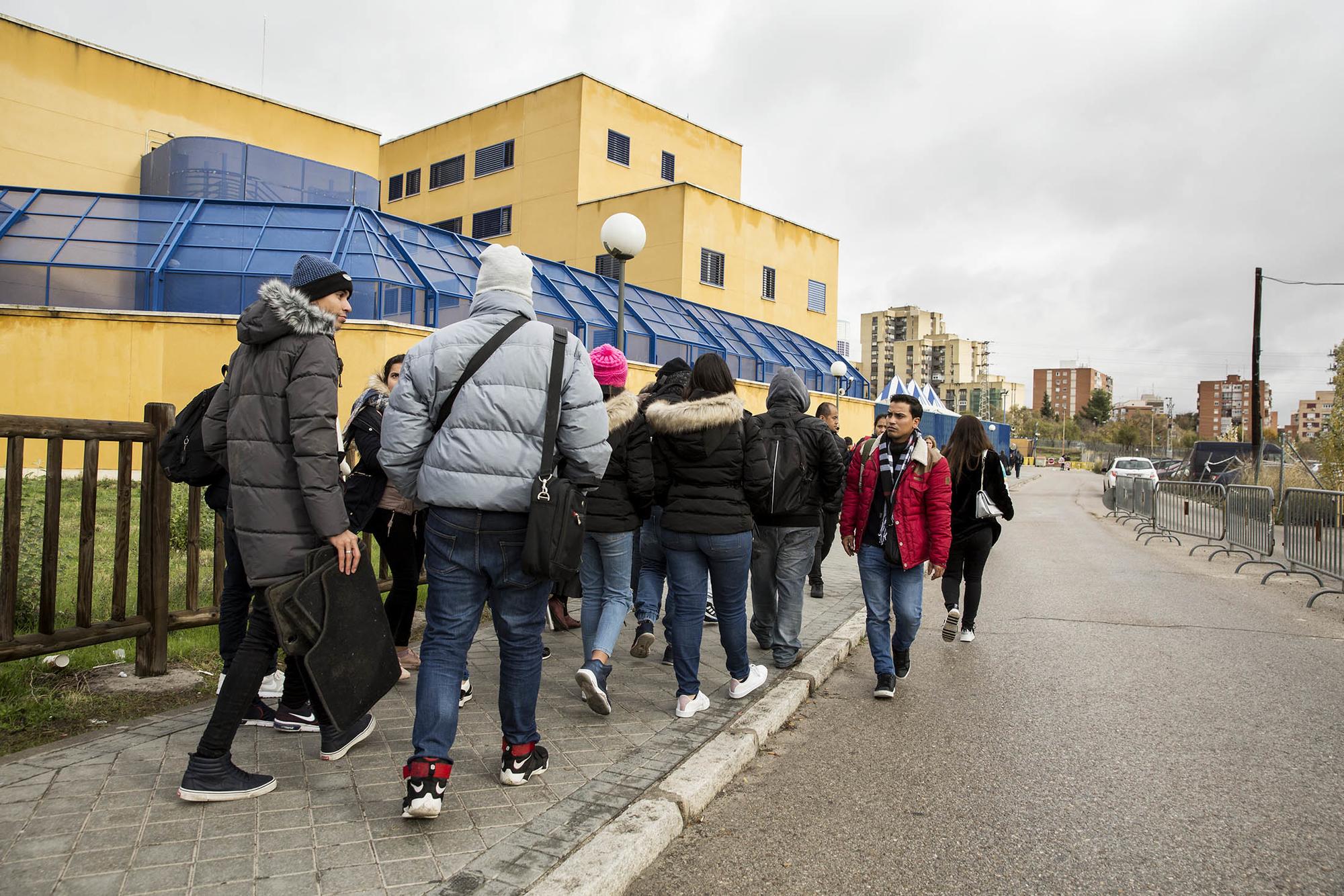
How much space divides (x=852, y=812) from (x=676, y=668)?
1.35 meters

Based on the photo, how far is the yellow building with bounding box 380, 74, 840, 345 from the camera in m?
34.0

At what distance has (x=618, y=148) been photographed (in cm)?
3656

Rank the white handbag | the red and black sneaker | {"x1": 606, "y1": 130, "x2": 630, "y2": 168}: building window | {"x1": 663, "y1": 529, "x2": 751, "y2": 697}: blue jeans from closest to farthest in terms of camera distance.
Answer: the red and black sneaker
{"x1": 663, "y1": 529, "x2": 751, "y2": 697}: blue jeans
the white handbag
{"x1": 606, "y1": 130, "x2": 630, "y2": 168}: building window

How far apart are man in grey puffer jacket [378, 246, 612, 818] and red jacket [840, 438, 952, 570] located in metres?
2.77

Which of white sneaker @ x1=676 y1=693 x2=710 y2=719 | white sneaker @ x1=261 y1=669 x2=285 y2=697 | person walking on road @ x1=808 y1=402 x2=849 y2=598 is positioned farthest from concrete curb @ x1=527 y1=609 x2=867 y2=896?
person walking on road @ x1=808 y1=402 x2=849 y2=598

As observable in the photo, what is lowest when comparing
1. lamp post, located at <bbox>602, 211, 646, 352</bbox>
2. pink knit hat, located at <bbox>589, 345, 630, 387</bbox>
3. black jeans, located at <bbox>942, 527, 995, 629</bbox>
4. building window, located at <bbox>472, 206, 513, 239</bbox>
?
black jeans, located at <bbox>942, 527, 995, 629</bbox>

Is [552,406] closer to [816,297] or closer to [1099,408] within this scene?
[816,297]

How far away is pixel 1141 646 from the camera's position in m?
7.53

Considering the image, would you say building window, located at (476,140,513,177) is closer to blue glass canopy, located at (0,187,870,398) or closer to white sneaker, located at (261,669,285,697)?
blue glass canopy, located at (0,187,870,398)

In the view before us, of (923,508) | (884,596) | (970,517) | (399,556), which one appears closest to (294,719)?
(399,556)

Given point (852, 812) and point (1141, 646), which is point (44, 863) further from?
point (1141, 646)

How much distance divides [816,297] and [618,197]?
10342mm

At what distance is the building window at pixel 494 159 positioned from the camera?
123 feet

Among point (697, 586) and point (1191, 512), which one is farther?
point (1191, 512)
